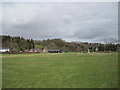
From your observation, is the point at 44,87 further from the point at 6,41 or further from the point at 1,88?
the point at 6,41

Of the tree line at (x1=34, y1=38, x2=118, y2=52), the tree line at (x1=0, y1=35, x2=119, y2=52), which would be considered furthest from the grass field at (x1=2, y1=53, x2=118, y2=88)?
the tree line at (x1=34, y1=38, x2=118, y2=52)

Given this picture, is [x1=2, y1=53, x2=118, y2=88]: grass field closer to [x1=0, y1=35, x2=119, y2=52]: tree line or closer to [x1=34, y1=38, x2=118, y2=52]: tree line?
[x1=0, y1=35, x2=119, y2=52]: tree line

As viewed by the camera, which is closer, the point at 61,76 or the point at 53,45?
the point at 61,76

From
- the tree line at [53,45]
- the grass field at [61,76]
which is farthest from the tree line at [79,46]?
the grass field at [61,76]

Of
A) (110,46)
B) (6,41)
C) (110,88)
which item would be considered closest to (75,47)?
(110,46)

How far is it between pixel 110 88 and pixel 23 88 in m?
3.82

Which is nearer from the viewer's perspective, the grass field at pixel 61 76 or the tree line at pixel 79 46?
the grass field at pixel 61 76

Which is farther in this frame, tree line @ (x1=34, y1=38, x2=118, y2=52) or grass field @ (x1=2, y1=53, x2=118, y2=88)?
tree line @ (x1=34, y1=38, x2=118, y2=52)

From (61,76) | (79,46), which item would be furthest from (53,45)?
(61,76)

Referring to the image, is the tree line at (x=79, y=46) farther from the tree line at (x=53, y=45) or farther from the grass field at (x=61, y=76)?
the grass field at (x=61, y=76)

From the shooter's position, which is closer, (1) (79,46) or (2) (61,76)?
(2) (61,76)

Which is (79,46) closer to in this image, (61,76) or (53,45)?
(53,45)

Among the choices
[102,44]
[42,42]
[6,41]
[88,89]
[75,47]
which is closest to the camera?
[88,89]

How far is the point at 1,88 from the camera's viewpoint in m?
5.27
